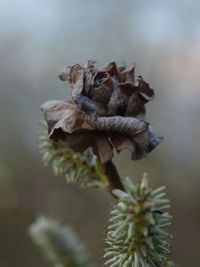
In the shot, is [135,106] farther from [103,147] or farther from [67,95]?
[67,95]

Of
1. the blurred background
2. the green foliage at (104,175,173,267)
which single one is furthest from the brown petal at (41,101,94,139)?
the blurred background

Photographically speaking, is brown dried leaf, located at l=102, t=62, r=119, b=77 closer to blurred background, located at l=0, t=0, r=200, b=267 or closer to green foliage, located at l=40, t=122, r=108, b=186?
green foliage, located at l=40, t=122, r=108, b=186

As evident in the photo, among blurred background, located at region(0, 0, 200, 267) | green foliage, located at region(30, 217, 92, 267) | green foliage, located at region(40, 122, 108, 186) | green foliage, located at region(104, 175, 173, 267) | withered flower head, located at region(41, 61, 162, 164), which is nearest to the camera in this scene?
green foliage, located at region(104, 175, 173, 267)

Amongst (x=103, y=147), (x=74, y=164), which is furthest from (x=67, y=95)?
(x=103, y=147)

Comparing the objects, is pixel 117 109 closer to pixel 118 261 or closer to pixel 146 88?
pixel 146 88

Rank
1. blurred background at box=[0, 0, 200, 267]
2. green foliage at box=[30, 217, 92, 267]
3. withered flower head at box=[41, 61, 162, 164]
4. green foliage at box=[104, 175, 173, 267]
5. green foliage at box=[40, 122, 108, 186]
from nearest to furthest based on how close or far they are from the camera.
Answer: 1. green foliage at box=[104, 175, 173, 267]
2. withered flower head at box=[41, 61, 162, 164]
3. green foliage at box=[40, 122, 108, 186]
4. green foliage at box=[30, 217, 92, 267]
5. blurred background at box=[0, 0, 200, 267]

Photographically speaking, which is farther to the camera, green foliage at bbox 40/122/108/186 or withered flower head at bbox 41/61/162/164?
green foliage at bbox 40/122/108/186

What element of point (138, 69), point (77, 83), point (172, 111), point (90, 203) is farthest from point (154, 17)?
point (77, 83)
